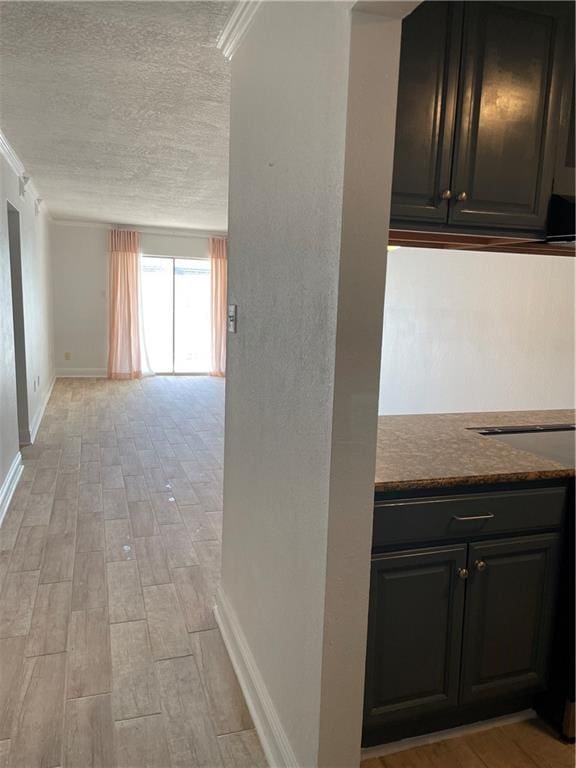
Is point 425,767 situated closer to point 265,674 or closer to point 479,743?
point 479,743

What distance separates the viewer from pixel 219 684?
200cm

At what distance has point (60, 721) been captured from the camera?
1.80 metres

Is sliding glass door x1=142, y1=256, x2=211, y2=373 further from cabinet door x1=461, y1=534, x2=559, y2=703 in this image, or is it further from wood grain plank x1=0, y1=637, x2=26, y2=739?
cabinet door x1=461, y1=534, x2=559, y2=703

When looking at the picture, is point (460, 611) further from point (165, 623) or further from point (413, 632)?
point (165, 623)

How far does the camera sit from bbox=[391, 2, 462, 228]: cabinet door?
1586 millimetres

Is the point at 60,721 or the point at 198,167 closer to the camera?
the point at 60,721

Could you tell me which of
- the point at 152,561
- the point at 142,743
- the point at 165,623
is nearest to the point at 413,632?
the point at 142,743

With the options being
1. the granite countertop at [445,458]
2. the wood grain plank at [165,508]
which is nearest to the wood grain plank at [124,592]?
the wood grain plank at [165,508]

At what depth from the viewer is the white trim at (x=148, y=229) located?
8406 millimetres

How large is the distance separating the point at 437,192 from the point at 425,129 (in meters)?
0.19

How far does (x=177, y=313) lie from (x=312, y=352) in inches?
323

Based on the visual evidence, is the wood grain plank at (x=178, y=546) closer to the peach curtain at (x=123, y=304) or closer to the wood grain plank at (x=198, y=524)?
the wood grain plank at (x=198, y=524)

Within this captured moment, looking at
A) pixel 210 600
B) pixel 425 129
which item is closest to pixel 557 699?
pixel 210 600

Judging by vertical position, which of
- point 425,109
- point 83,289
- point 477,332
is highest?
point 425,109
